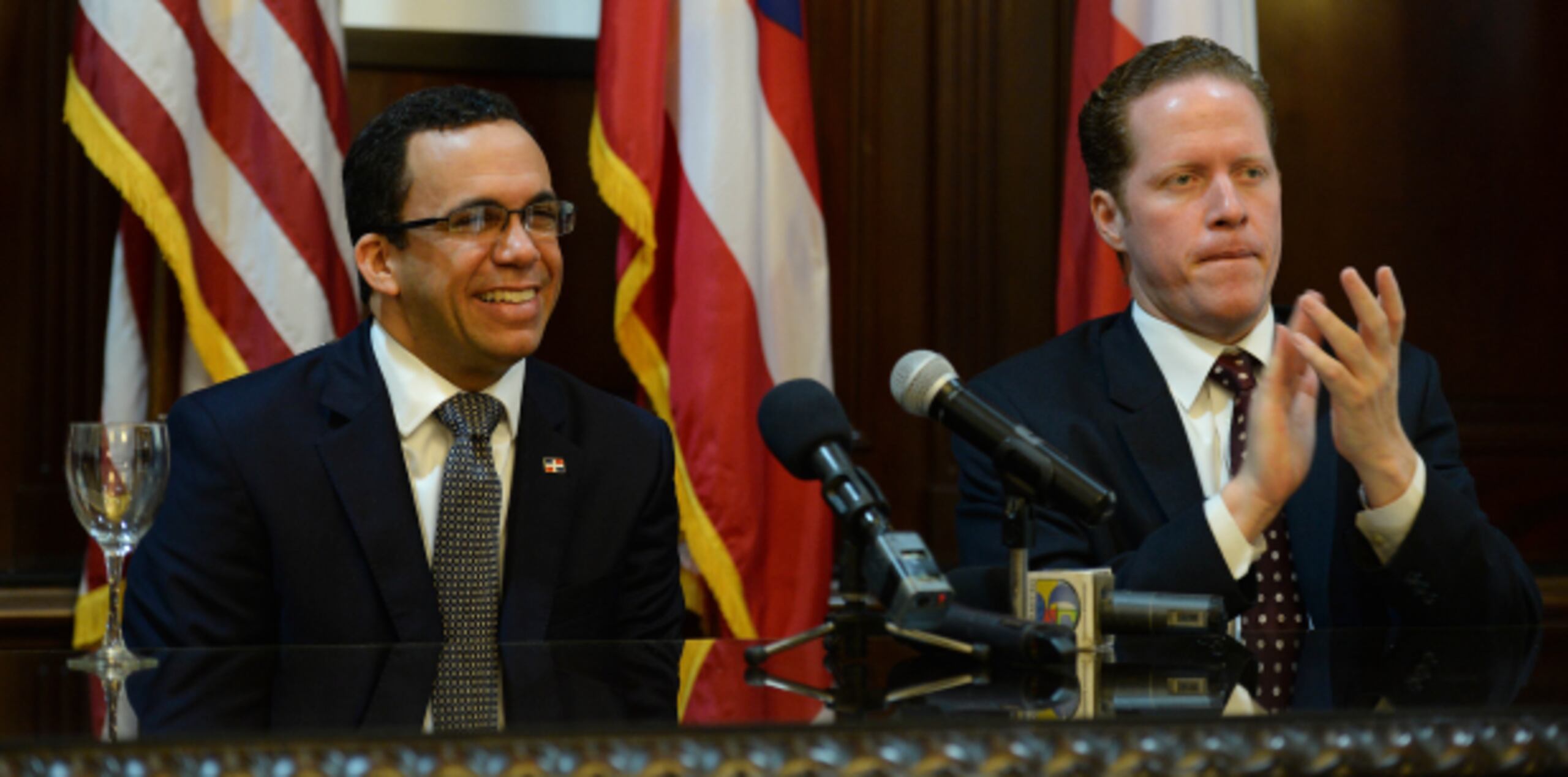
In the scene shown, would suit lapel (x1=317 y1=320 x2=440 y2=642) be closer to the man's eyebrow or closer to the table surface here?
the man's eyebrow

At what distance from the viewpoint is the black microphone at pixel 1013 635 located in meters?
1.33

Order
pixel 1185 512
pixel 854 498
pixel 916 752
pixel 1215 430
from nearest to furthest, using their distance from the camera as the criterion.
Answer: pixel 916 752, pixel 854 498, pixel 1185 512, pixel 1215 430

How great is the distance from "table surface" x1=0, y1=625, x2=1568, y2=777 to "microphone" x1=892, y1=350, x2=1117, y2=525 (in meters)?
0.15

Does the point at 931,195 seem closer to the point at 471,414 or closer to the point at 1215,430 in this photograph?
the point at 1215,430

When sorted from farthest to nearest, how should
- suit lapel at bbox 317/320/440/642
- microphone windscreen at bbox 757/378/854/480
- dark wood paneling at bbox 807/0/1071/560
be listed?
dark wood paneling at bbox 807/0/1071/560 < suit lapel at bbox 317/320/440/642 < microphone windscreen at bbox 757/378/854/480

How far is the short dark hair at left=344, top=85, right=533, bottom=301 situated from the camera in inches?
87.8

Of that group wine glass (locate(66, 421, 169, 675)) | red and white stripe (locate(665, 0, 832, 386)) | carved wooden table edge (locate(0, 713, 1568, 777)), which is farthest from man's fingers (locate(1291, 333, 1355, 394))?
Result: red and white stripe (locate(665, 0, 832, 386))

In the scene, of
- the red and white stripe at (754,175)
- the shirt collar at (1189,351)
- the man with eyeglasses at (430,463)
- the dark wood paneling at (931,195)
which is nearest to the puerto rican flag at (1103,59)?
the dark wood paneling at (931,195)

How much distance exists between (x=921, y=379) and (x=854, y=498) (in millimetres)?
205

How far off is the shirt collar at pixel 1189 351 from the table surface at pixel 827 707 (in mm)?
606

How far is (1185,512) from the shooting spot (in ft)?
6.26

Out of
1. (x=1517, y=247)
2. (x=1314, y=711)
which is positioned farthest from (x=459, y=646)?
(x=1517, y=247)

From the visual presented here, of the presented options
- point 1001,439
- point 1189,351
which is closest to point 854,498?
point 1001,439

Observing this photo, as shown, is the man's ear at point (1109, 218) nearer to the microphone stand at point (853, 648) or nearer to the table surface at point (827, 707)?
the table surface at point (827, 707)
